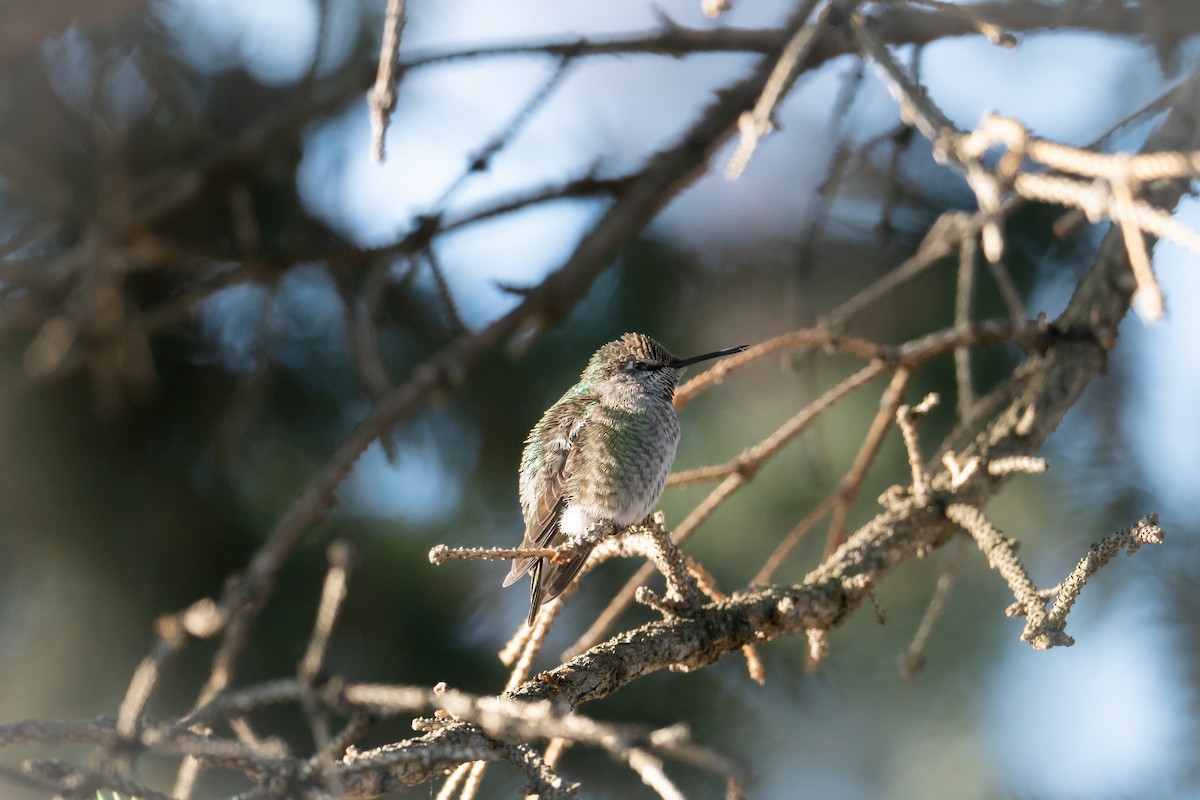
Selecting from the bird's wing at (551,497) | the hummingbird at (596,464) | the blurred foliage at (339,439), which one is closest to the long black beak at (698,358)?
the hummingbird at (596,464)

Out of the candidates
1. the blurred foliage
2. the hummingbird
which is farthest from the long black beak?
the blurred foliage

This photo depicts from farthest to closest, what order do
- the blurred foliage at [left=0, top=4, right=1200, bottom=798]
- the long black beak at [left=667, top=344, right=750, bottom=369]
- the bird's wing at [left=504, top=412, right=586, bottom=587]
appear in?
the blurred foliage at [left=0, top=4, right=1200, bottom=798], the long black beak at [left=667, top=344, right=750, bottom=369], the bird's wing at [left=504, top=412, right=586, bottom=587]

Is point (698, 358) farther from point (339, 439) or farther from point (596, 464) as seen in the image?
point (339, 439)

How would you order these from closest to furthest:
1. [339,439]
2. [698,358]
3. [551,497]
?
[551,497] < [698,358] < [339,439]

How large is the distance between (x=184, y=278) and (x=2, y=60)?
3.37 feet

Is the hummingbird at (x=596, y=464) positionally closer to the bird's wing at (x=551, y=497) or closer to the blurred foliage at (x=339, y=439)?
the bird's wing at (x=551, y=497)

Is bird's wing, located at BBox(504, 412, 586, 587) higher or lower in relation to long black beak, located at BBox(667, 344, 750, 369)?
lower

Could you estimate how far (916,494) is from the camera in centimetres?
195

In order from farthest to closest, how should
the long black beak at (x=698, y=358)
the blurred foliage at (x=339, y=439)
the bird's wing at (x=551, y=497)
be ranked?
the blurred foliage at (x=339, y=439), the long black beak at (x=698, y=358), the bird's wing at (x=551, y=497)

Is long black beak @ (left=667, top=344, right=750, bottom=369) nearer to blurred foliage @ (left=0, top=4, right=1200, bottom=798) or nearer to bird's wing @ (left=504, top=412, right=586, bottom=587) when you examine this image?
bird's wing @ (left=504, top=412, right=586, bottom=587)

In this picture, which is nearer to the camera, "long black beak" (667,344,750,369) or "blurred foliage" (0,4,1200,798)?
"long black beak" (667,344,750,369)

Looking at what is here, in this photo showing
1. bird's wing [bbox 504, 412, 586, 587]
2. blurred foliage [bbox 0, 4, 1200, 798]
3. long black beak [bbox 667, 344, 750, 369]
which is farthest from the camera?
blurred foliage [bbox 0, 4, 1200, 798]

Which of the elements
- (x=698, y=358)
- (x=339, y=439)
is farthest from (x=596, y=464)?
(x=339, y=439)

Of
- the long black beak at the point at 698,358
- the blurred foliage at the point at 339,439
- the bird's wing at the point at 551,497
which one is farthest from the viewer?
the blurred foliage at the point at 339,439
